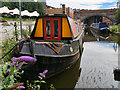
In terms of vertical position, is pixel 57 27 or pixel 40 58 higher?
pixel 57 27

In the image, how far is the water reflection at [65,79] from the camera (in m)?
4.69

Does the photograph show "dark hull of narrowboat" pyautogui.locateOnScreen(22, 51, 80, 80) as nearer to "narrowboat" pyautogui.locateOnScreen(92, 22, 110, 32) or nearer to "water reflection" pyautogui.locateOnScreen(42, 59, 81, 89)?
"water reflection" pyautogui.locateOnScreen(42, 59, 81, 89)

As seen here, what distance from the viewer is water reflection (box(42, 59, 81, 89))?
15.4 feet

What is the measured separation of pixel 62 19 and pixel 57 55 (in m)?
2.56

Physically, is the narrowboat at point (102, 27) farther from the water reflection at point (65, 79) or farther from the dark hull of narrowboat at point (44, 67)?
the dark hull of narrowboat at point (44, 67)

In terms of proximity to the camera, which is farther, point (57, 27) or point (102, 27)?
point (102, 27)

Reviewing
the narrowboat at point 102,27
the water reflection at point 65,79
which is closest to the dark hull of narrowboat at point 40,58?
the water reflection at point 65,79

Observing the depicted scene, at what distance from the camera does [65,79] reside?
520cm

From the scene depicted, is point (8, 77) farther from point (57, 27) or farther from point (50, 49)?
point (57, 27)

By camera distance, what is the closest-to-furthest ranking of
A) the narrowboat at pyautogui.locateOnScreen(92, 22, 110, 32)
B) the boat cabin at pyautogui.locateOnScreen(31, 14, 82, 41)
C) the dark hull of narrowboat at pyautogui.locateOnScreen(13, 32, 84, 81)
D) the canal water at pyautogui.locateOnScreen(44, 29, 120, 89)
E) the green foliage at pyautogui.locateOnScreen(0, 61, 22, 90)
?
the green foliage at pyautogui.locateOnScreen(0, 61, 22, 90)
the dark hull of narrowboat at pyautogui.locateOnScreen(13, 32, 84, 81)
the canal water at pyautogui.locateOnScreen(44, 29, 120, 89)
the boat cabin at pyautogui.locateOnScreen(31, 14, 82, 41)
the narrowboat at pyautogui.locateOnScreen(92, 22, 110, 32)

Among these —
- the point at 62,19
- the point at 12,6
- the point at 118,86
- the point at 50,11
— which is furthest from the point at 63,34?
the point at 12,6

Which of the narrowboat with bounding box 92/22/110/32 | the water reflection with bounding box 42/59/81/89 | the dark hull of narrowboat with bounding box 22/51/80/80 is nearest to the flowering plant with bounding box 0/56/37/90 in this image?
the dark hull of narrowboat with bounding box 22/51/80/80

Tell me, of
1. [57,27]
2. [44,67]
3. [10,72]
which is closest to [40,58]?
[44,67]

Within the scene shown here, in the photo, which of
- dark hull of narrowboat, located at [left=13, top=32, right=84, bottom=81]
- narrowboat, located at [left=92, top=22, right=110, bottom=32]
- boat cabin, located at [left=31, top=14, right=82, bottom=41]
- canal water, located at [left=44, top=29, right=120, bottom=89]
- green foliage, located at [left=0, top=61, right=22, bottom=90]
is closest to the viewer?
green foliage, located at [left=0, top=61, right=22, bottom=90]
